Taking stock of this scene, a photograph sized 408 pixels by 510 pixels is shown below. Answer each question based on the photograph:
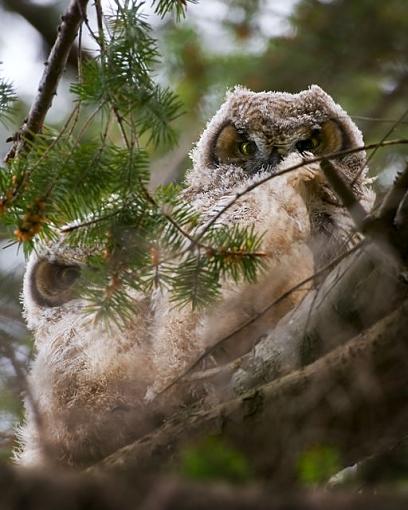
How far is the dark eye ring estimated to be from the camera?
3.01 meters

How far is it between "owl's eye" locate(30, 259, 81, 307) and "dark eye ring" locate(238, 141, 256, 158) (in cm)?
80

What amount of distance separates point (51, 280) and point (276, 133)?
1.11 metres

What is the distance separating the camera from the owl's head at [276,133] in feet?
9.68

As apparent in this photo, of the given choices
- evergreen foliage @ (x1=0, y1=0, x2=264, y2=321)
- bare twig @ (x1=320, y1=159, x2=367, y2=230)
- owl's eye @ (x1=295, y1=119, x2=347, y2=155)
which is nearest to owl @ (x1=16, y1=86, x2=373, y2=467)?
owl's eye @ (x1=295, y1=119, x2=347, y2=155)

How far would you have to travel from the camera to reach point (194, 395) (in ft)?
7.09

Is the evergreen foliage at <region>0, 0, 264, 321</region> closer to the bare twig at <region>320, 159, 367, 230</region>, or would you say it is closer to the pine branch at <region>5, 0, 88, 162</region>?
the pine branch at <region>5, 0, 88, 162</region>

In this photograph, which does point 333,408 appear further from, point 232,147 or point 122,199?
point 232,147

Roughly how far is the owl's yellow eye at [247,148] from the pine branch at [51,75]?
92cm

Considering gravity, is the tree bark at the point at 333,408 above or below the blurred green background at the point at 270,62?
below

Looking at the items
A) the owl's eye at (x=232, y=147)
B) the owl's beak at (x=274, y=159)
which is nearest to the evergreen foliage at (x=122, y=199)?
the owl's beak at (x=274, y=159)

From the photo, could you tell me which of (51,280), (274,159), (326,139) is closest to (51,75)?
(274,159)

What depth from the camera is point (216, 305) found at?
2.10 m

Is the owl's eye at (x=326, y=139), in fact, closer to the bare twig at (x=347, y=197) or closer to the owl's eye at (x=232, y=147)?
the owl's eye at (x=232, y=147)

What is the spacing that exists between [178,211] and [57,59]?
565 millimetres
